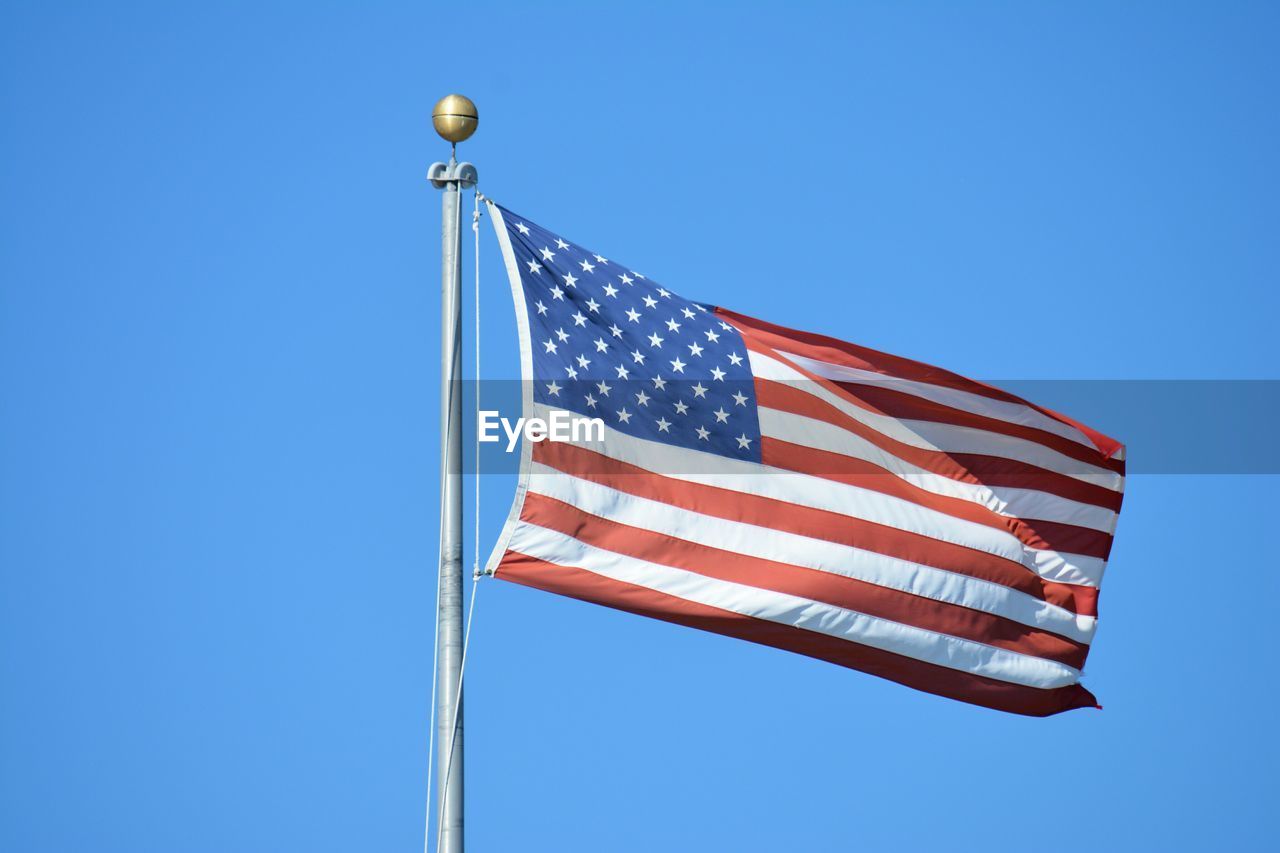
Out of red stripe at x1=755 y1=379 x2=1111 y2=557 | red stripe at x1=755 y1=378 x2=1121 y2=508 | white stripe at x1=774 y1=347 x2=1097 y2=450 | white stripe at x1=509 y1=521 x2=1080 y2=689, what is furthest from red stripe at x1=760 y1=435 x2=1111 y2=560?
white stripe at x1=509 y1=521 x2=1080 y2=689

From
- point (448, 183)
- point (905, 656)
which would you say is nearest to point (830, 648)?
point (905, 656)

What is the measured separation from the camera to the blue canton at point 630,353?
19.5 meters

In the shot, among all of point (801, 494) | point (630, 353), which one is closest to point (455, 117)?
point (630, 353)

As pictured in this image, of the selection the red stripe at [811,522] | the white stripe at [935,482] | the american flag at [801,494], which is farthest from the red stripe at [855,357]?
the red stripe at [811,522]

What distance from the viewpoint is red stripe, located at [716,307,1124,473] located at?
22141mm

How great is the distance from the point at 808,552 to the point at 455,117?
18.6ft

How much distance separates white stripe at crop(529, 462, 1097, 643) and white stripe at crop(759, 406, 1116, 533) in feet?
3.12

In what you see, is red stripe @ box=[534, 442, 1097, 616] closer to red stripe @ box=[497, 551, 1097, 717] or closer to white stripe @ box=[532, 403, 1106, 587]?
white stripe @ box=[532, 403, 1106, 587]

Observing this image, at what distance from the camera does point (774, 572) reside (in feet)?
67.6

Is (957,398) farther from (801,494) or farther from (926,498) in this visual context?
(801,494)

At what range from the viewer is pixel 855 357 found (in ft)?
74.0

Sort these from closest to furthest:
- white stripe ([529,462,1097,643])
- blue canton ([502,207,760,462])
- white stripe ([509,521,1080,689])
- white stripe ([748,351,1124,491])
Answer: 1. white stripe ([509,521,1080,689])
2. white stripe ([529,462,1097,643])
3. blue canton ([502,207,760,462])
4. white stripe ([748,351,1124,491])

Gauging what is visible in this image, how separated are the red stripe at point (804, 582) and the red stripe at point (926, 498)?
3.32 ft

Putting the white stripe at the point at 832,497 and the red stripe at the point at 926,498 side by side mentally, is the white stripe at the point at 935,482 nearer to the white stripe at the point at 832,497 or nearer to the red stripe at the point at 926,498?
the red stripe at the point at 926,498
